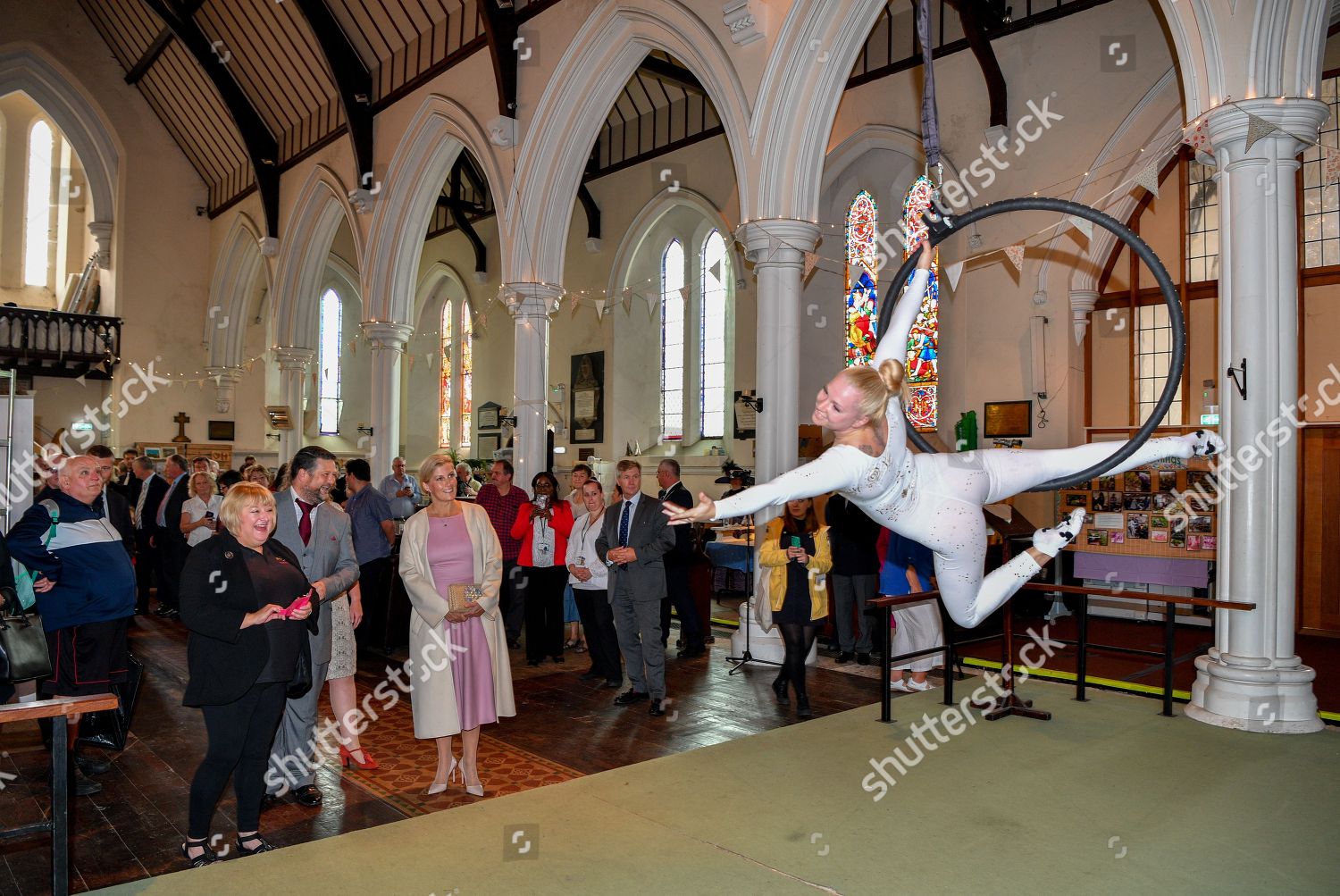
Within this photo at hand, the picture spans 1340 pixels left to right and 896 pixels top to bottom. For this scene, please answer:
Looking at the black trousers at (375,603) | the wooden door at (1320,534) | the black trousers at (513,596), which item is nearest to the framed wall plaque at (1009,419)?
the wooden door at (1320,534)

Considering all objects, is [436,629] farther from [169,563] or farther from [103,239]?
[103,239]

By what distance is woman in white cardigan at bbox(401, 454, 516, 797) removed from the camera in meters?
3.91

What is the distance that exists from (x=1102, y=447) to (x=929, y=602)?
10.3 feet

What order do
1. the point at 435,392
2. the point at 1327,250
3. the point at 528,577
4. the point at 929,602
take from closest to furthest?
the point at 929,602
the point at 528,577
the point at 1327,250
the point at 435,392

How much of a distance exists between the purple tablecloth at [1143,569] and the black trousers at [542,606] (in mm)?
4842

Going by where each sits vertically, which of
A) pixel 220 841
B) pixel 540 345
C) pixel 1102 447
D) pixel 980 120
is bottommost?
pixel 220 841

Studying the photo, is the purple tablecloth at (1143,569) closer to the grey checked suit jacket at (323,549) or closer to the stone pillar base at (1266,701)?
the stone pillar base at (1266,701)

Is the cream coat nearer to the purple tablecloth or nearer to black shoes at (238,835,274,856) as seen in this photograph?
black shoes at (238,835,274,856)

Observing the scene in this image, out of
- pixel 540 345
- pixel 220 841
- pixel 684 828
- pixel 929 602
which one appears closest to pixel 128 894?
pixel 220 841

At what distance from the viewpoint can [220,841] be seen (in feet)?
11.7

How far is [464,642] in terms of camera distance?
3.98 metres

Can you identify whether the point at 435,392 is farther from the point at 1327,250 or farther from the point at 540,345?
the point at 1327,250

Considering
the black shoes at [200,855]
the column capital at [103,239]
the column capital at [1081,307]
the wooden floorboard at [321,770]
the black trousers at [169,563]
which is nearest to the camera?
the black shoes at [200,855]

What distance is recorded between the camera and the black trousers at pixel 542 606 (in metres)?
6.76
